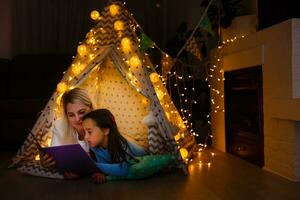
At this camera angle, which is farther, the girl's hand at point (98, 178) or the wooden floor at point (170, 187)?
the girl's hand at point (98, 178)

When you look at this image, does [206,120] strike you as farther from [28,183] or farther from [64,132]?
[28,183]

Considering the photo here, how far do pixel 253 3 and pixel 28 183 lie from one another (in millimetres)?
2295

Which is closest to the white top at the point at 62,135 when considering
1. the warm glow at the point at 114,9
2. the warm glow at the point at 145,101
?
the warm glow at the point at 145,101

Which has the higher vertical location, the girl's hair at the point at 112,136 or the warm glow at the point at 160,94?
the warm glow at the point at 160,94

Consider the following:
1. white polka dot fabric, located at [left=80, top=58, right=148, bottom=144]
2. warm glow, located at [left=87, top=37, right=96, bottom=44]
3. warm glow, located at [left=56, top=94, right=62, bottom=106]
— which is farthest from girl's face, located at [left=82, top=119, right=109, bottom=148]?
warm glow, located at [left=87, top=37, right=96, bottom=44]

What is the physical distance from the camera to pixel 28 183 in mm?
2059

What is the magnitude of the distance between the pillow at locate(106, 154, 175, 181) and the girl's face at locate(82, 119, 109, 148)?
0.68 feet

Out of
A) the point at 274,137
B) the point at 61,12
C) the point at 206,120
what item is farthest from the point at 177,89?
the point at 61,12

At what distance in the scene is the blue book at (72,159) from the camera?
198 centimetres

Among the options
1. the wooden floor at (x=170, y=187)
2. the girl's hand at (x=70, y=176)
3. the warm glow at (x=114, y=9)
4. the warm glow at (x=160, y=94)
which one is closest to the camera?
the wooden floor at (x=170, y=187)

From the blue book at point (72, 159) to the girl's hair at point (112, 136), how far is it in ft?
0.45

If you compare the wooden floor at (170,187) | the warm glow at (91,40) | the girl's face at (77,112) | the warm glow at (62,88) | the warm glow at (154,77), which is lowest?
the wooden floor at (170,187)

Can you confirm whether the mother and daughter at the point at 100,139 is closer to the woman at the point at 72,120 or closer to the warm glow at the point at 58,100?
the woman at the point at 72,120

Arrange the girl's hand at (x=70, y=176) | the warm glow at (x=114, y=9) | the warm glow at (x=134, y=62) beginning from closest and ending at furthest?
the girl's hand at (x=70, y=176) < the warm glow at (x=134, y=62) < the warm glow at (x=114, y=9)
